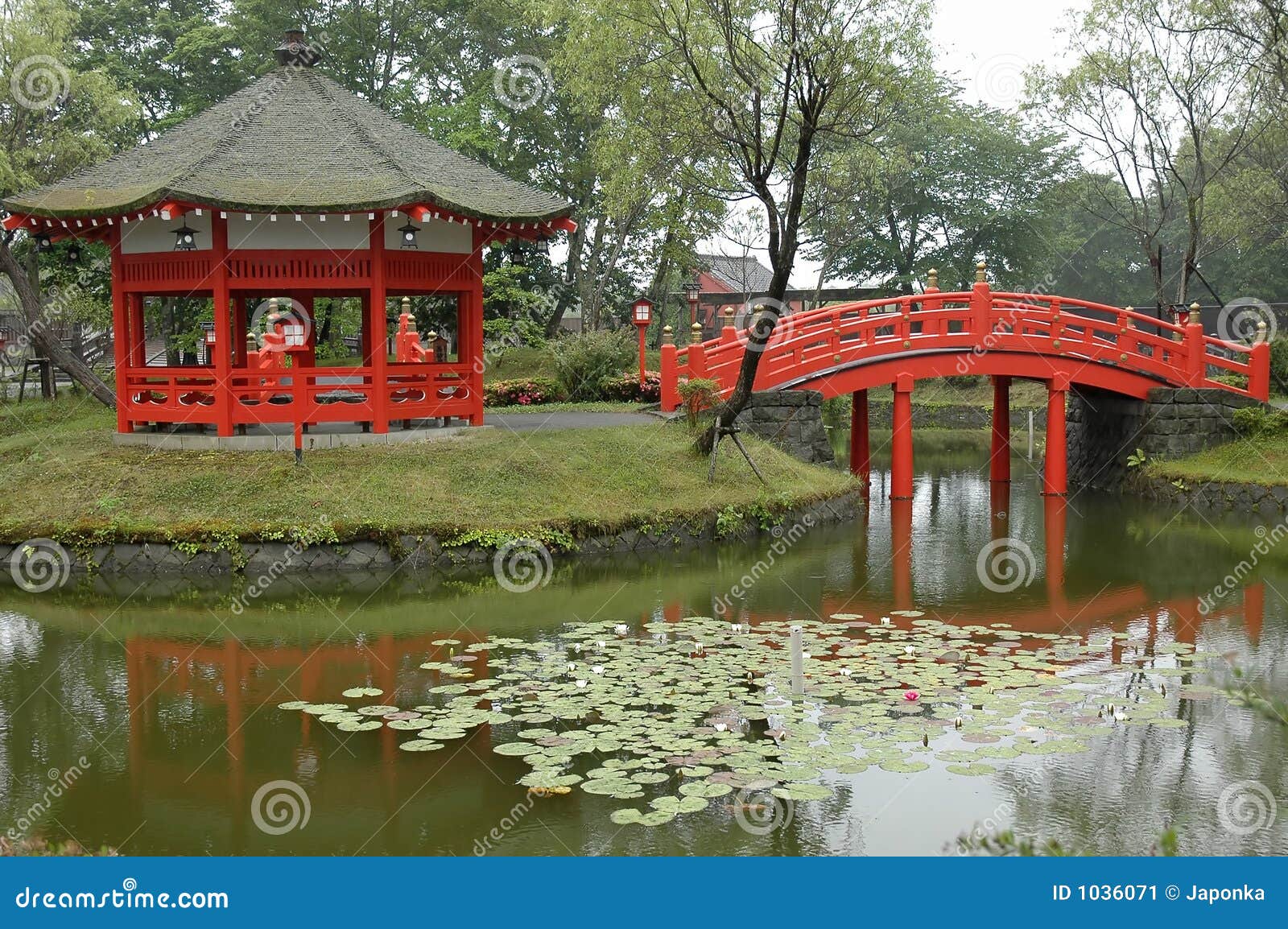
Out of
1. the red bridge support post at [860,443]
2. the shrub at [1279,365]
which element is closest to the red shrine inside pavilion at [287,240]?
the red bridge support post at [860,443]

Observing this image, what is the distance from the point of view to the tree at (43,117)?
70.7 feet

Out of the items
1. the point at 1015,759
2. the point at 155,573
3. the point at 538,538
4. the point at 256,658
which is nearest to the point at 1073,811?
the point at 1015,759

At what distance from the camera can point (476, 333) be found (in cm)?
1703

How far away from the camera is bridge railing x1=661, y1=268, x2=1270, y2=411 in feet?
60.5

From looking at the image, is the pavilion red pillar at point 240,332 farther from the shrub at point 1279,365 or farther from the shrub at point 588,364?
the shrub at point 1279,365

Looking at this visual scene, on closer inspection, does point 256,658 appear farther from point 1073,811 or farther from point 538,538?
point 1073,811

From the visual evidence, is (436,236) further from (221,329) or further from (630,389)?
(630,389)

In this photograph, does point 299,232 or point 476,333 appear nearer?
point 299,232

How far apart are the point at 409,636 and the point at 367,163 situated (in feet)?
25.2

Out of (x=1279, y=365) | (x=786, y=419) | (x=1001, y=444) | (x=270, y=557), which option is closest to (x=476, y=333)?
(x=786, y=419)

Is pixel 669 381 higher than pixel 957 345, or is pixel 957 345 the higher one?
pixel 957 345

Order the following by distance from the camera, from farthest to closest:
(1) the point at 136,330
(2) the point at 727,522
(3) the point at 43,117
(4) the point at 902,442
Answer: (3) the point at 43,117 → (4) the point at 902,442 → (1) the point at 136,330 → (2) the point at 727,522

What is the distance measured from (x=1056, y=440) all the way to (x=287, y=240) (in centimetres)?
1182

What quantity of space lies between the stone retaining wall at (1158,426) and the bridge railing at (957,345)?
1.04 ft
